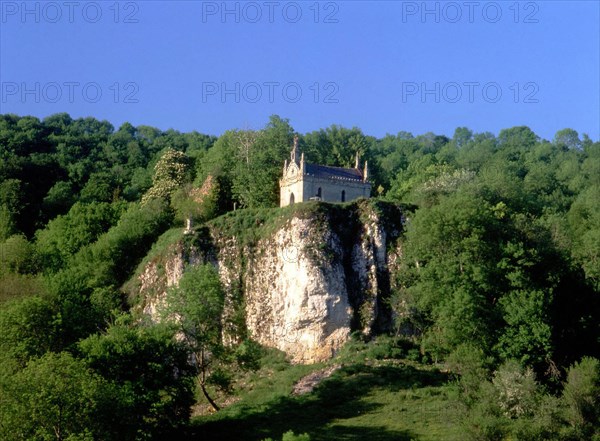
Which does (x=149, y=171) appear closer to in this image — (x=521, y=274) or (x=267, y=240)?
(x=267, y=240)

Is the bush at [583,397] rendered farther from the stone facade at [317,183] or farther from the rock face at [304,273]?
the stone facade at [317,183]

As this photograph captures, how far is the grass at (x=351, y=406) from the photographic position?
42750 mm

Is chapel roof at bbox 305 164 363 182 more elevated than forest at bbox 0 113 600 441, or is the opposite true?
chapel roof at bbox 305 164 363 182

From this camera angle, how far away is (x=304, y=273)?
5672 centimetres

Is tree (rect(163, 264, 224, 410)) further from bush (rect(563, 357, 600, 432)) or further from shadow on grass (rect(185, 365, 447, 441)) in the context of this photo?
bush (rect(563, 357, 600, 432))

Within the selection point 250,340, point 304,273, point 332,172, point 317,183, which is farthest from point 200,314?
point 332,172

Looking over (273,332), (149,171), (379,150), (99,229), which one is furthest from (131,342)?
(379,150)

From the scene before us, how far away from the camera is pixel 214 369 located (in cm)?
5112

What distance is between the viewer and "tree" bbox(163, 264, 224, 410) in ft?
161

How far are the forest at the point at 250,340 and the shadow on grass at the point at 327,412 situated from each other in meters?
0.57

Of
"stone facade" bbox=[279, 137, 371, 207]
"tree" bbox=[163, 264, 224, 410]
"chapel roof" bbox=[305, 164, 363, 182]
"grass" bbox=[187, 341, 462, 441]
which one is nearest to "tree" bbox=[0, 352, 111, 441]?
"grass" bbox=[187, 341, 462, 441]

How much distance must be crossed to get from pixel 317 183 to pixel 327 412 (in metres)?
21.1

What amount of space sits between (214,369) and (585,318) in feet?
70.6

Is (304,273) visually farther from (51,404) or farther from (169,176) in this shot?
(169,176)
